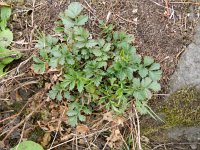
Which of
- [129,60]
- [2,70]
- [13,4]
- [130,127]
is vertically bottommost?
[130,127]

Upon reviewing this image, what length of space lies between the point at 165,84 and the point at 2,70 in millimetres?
1052

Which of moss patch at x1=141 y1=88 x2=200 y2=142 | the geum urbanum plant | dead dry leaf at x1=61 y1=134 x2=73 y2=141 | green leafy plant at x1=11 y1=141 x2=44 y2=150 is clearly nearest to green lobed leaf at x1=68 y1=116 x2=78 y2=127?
the geum urbanum plant

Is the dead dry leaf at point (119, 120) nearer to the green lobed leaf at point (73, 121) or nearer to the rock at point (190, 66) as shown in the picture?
the green lobed leaf at point (73, 121)

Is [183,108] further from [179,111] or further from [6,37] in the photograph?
[6,37]

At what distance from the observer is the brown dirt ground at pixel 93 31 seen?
2514mm

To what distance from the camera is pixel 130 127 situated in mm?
2529

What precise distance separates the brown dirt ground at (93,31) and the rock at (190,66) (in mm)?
39

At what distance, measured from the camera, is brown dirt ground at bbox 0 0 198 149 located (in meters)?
2.51

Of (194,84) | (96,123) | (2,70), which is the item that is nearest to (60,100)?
(96,123)

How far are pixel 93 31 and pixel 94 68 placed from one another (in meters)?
0.27

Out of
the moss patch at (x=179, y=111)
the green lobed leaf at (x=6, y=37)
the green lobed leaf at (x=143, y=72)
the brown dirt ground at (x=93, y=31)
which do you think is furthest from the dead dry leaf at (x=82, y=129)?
the green lobed leaf at (x=6, y=37)

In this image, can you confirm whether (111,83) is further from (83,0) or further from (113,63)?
(83,0)

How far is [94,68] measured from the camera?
7.91 feet

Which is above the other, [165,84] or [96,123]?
[165,84]
